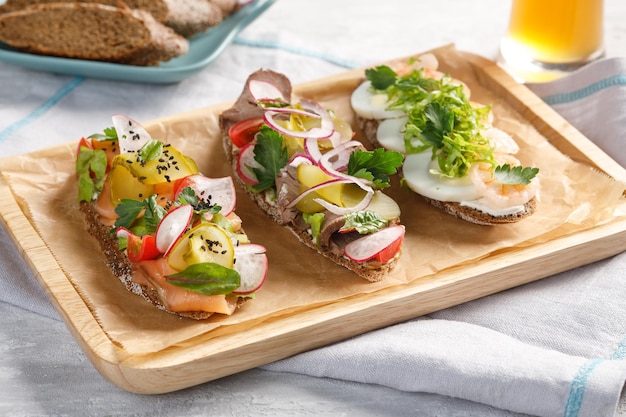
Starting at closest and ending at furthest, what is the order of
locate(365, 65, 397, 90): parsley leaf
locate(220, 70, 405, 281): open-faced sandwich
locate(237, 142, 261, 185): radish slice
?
1. locate(220, 70, 405, 281): open-faced sandwich
2. locate(237, 142, 261, 185): radish slice
3. locate(365, 65, 397, 90): parsley leaf

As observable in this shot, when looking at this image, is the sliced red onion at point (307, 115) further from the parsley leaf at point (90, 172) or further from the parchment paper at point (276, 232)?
the parsley leaf at point (90, 172)

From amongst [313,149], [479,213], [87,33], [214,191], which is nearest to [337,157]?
[313,149]

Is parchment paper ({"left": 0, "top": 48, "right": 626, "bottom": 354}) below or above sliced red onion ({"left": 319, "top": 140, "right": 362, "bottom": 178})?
below

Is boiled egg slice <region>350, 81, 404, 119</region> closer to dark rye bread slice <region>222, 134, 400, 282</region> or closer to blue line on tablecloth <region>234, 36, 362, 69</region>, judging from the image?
dark rye bread slice <region>222, 134, 400, 282</region>

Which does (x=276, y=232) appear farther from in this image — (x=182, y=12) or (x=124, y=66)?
(x=182, y=12)

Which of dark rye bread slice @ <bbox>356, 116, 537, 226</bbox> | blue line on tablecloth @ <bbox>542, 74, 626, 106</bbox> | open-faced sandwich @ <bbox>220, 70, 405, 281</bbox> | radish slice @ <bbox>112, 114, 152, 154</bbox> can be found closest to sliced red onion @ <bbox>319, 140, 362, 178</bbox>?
open-faced sandwich @ <bbox>220, 70, 405, 281</bbox>

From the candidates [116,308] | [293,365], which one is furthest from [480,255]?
[116,308]
